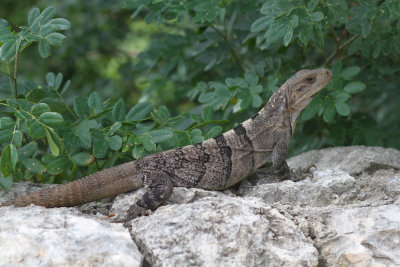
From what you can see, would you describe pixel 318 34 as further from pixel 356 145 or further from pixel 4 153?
pixel 4 153

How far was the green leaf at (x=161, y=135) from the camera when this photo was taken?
4.25 meters

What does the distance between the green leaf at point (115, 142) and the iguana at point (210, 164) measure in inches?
8.4

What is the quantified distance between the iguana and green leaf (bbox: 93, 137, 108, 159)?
0.80ft

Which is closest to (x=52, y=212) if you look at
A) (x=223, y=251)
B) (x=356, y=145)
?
(x=223, y=251)

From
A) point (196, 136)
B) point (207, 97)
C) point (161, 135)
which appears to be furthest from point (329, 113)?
point (161, 135)

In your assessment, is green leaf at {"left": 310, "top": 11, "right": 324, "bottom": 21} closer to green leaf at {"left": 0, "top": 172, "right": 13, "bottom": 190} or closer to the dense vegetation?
the dense vegetation

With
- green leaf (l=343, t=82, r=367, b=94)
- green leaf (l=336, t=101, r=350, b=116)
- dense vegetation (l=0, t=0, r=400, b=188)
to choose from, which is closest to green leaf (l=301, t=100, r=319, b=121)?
dense vegetation (l=0, t=0, r=400, b=188)

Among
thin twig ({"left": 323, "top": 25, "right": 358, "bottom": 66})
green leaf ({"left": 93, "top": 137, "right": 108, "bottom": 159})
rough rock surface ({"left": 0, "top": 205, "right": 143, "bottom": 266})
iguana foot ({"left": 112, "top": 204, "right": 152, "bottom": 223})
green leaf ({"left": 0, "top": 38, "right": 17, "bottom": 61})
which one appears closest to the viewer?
rough rock surface ({"left": 0, "top": 205, "right": 143, "bottom": 266})

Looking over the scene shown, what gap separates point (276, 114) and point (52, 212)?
243 cm

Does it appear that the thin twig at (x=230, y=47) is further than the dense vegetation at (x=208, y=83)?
Yes

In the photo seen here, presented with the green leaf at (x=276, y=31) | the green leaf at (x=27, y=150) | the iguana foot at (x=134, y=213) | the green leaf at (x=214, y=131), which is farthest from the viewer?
the green leaf at (x=214, y=131)

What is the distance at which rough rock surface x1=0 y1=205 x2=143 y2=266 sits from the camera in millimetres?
2682

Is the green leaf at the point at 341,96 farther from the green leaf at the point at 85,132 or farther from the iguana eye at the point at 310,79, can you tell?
the green leaf at the point at 85,132

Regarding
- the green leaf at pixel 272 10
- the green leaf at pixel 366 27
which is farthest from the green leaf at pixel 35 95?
the green leaf at pixel 366 27
